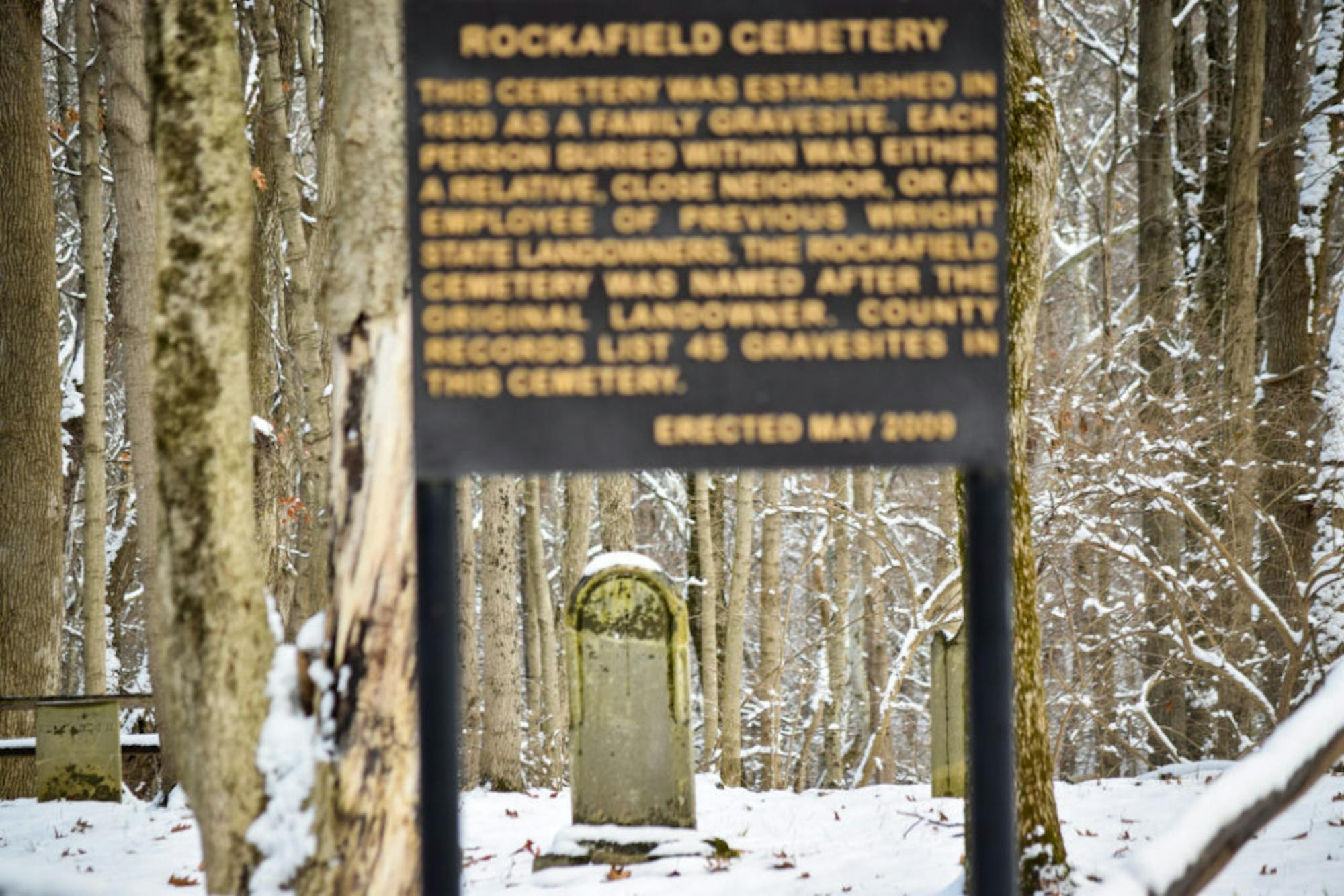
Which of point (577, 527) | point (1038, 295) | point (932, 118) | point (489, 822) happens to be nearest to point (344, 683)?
point (932, 118)

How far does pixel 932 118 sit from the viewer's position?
3.44 m

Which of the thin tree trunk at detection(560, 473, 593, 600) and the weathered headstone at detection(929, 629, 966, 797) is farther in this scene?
the thin tree trunk at detection(560, 473, 593, 600)

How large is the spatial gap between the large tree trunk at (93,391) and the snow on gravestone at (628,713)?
256 inches

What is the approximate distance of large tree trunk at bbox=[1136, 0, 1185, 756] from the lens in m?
13.0

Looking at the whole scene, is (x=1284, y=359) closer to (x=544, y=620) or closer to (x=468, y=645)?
(x=468, y=645)

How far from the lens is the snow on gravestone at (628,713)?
305 inches

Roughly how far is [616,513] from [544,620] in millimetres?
5773

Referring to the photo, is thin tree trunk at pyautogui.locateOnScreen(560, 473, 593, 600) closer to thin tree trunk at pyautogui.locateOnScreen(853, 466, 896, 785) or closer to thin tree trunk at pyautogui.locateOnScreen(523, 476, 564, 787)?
thin tree trunk at pyautogui.locateOnScreen(523, 476, 564, 787)

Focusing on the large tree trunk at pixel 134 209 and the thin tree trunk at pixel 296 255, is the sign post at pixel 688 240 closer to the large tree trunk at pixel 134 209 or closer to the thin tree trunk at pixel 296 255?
the large tree trunk at pixel 134 209

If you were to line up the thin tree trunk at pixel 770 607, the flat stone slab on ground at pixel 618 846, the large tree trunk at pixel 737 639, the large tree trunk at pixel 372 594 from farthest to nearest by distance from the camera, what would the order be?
the thin tree trunk at pixel 770 607, the large tree trunk at pixel 737 639, the flat stone slab on ground at pixel 618 846, the large tree trunk at pixel 372 594

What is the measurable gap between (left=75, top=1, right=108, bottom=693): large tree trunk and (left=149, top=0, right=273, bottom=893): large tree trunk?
872 centimetres

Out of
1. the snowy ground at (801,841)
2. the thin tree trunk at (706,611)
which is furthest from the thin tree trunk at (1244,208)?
the thin tree trunk at (706,611)

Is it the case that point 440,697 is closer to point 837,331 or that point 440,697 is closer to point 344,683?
point 344,683

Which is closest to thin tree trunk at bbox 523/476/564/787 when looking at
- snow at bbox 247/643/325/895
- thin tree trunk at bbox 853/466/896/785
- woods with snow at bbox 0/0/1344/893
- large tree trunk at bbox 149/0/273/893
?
woods with snow at bbox 0/0/1344/893
